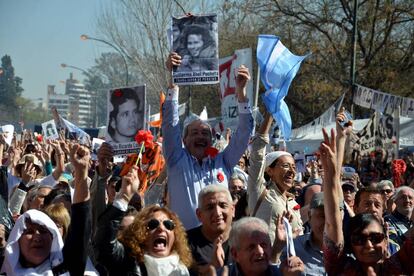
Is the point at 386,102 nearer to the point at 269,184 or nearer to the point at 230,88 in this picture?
the point at 230,88

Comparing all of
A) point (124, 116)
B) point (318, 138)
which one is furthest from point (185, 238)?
point (318, 138)

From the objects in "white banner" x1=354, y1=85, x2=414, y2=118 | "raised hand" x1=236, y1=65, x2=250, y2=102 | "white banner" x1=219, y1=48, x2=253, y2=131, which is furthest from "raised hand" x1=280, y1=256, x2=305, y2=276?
"white banner" x1=354, y1=85, x2=414, y2=118

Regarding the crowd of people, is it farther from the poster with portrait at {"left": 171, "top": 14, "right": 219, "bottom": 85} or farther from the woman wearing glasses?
the poster with portrait at {"left": 171, "top": 14, "right": 219, "bottom": 85}

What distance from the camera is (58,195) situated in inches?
259

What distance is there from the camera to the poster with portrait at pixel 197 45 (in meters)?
7.10

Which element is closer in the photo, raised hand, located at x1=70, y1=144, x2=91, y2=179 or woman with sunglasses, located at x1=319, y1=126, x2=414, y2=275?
woman with sunglasses, located at x1=319, y1=126, x2=414, y2=275

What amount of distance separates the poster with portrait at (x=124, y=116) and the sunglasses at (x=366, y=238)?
2999mm

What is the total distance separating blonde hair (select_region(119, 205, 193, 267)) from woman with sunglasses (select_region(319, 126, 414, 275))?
81cm

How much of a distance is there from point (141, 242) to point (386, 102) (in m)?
13.2

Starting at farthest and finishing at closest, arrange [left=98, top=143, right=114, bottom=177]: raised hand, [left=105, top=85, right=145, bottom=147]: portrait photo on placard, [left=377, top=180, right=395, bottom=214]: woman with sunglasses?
[left=377, top=180, right=395, bottom=214]: woman with sunglasses
[left=105, top=85, right=145, bottom=147]: portrait photo on placard
[left=98, top=143, right=114, bottom=177]: raised hand

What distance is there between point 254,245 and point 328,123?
1670 cm

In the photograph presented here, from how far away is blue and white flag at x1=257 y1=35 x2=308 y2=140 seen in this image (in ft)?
24.6

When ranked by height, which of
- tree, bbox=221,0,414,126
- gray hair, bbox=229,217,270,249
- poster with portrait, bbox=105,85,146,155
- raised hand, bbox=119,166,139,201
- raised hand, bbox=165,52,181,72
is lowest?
gray hair, bbox=229,217,270,249

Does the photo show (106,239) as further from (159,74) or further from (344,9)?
(159,74)
